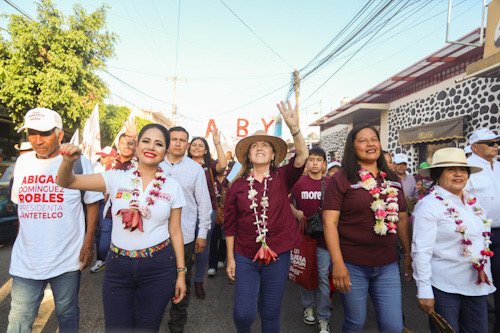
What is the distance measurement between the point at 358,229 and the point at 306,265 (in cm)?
124

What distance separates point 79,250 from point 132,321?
25.8 inches

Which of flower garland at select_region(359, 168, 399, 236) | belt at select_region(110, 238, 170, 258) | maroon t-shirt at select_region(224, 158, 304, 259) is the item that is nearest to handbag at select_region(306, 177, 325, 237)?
maroon t-shirt at select_region(224, 158, 304, 259)

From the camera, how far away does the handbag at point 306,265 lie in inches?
137

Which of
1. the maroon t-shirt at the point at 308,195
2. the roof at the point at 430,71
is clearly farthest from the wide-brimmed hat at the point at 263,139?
the roof at the point at 430,71

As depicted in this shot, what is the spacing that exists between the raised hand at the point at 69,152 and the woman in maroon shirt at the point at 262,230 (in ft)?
4.34

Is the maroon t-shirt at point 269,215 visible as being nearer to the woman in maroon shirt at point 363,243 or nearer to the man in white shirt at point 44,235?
the woman in maroon shirt at point 363,243

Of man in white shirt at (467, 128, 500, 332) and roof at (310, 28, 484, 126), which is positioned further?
roof at (310, 28, 484, 126)

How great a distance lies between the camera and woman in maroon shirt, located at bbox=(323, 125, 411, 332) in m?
2.39

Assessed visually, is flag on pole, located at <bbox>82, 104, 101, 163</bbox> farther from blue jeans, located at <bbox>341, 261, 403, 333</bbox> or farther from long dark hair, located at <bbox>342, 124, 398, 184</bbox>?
blue jeans, located at <bbox>341, 261, 403, 333</bbox>

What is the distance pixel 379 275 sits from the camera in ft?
8.02

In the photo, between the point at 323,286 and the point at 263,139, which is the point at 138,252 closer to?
the point at 263,139

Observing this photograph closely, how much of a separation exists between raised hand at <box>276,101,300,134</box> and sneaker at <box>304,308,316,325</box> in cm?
216

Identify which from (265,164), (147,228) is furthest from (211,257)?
(147,228)

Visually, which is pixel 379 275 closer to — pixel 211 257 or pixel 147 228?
pixel 147 228
